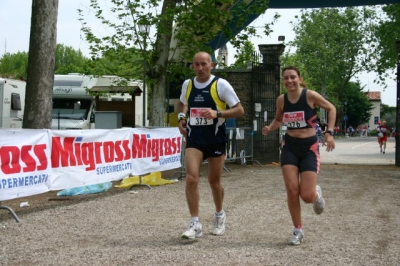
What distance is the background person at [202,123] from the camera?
21.5ft

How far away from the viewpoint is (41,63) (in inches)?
469

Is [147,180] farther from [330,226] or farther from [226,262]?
[226,262]

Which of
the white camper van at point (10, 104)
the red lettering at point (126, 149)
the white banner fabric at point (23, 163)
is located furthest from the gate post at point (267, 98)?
the white banner fabric at point (23, 163)

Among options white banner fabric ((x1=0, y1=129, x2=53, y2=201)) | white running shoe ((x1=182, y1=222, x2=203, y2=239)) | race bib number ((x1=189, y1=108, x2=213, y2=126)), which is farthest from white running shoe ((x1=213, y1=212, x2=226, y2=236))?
white banner fabric ((x1=0, y1=129, x2=53, y2=201))

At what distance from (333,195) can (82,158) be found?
464 centimetres

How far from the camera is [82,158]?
Answer: 10.4 meters

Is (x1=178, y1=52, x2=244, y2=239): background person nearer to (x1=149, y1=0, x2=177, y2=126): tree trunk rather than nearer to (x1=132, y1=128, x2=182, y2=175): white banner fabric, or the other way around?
(x1=132, y1=128, x2=182, y2=175): white banner fabric

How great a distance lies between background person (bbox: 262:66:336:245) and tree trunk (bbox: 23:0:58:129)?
6.66 meters

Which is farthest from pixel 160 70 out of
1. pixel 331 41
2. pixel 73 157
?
pixel 331 41

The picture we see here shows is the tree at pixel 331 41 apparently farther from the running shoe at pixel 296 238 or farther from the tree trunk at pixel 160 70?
the running shoe at pixel 296 238

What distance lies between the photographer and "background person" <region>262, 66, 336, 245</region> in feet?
20.6

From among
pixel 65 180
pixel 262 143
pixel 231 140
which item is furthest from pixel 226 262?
pixel 262 143

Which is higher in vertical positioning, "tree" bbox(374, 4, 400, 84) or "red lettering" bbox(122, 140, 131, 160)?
"tree" bbox(374, 4, 400, 84)

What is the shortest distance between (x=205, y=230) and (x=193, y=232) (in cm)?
78
